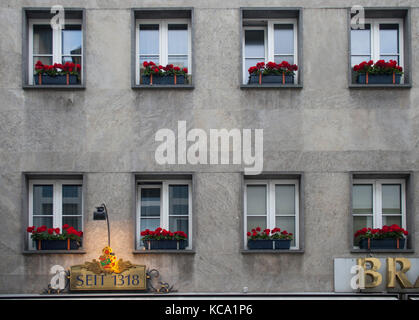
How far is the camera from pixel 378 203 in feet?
43.7

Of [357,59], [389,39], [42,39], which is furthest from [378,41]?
[42,39]

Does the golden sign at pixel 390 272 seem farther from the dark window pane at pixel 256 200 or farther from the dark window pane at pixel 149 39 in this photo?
the dark window pane at pixel 149 39

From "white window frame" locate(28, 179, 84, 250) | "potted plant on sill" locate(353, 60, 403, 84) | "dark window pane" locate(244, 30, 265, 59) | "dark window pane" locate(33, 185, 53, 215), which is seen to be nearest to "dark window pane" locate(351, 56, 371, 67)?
"potted plant on sill" locate(353, 60, 403, 84)

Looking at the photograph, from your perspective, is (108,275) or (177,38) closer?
(108,275)

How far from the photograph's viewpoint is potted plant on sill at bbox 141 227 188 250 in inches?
509

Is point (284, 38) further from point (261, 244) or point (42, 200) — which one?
point (42, 200)

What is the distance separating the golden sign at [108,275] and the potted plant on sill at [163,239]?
550 mm

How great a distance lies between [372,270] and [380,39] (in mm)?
5235

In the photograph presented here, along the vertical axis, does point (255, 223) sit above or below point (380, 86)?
below

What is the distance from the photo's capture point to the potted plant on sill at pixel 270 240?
1295 cm

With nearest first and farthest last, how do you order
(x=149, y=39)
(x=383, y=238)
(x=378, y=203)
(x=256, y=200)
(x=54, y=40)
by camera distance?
1. (x=383, y=238)
2. (x=378, y=203)
3. (x=256, y=200)
4. (x=54, y=40)
5. (x=149, y=39)

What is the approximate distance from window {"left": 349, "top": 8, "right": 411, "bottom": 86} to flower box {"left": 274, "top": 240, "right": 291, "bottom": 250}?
406 cm

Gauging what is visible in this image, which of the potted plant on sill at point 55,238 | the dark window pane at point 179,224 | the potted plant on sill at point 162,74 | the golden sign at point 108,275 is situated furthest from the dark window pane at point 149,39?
the golden sign at point 108,275

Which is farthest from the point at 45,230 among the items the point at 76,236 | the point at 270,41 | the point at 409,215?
the point at 409,215
